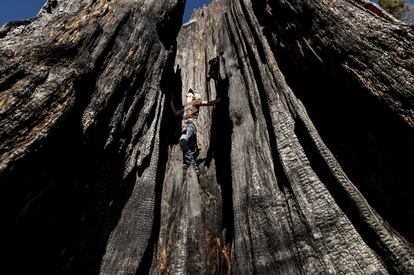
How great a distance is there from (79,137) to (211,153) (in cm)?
545

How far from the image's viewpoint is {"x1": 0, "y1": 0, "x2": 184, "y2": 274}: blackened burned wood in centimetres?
584

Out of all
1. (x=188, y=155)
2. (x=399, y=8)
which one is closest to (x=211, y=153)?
(x=188, y=155)

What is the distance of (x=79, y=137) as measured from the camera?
7.16 meters

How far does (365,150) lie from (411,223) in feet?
6.75

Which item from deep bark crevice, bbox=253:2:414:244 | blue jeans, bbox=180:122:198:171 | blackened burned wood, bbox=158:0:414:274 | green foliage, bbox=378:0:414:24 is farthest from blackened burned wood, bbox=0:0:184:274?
green foliage, bbox=378:0:414:24

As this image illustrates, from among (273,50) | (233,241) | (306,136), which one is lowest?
(233,241)

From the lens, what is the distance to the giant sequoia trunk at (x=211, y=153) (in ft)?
20.7

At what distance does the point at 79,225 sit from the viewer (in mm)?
7504

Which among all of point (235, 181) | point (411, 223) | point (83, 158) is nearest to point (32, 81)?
point (83, 158)

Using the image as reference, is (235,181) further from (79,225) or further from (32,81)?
(32,81)

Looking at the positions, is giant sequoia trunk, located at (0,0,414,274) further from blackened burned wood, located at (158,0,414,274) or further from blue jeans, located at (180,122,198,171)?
blue jeans, located at (180,122,198,171)

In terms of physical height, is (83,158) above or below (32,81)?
below

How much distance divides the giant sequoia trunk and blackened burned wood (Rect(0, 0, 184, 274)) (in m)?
0.03

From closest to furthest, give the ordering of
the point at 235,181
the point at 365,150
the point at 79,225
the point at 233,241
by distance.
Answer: the point at 79,225, the point at 365,150, the point at 233,241, the point at 235,181
